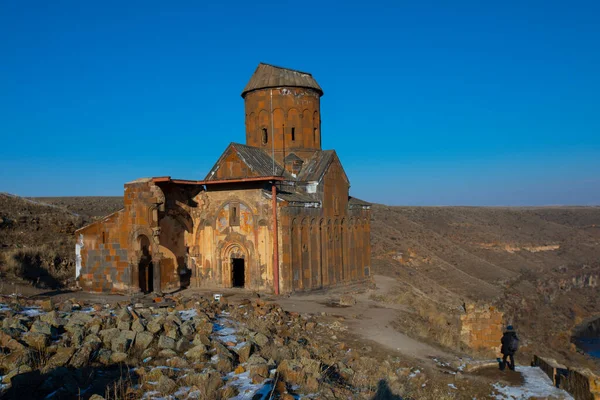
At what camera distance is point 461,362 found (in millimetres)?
12250

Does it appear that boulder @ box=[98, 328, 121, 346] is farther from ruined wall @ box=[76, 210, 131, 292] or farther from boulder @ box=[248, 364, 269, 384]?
ruined wall @ box=[76, 210, 131, 292]

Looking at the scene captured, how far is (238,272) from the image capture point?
20.2 metres

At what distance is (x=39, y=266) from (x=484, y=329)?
17.9 m

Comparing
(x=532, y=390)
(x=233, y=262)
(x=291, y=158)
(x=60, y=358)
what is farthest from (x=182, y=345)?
(x=291, y=158)

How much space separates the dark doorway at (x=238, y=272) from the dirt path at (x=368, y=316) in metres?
3.01

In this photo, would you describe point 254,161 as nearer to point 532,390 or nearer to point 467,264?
point 532,390

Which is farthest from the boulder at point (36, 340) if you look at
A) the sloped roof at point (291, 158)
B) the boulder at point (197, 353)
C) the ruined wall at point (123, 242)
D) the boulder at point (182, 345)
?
the sloped roof at point (291, 158)

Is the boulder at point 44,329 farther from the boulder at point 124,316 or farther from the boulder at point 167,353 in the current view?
the boulder at point 167,353

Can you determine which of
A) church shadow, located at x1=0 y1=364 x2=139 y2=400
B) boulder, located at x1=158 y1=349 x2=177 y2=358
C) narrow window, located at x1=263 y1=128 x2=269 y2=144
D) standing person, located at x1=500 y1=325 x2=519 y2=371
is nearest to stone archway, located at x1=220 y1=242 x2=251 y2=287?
narrow window, located at x1=263 y1=128 x2=269 y2=144

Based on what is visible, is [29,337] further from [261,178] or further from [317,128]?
[317,128]

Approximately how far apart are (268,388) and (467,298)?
85.5ft

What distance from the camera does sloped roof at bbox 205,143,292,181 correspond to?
64.0 ft

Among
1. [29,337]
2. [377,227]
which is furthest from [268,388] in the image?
[377,227]

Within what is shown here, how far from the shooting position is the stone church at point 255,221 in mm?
17875
